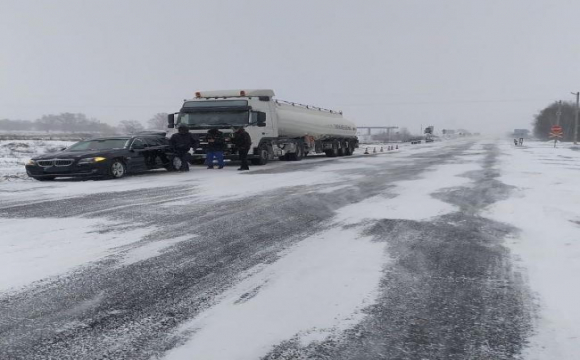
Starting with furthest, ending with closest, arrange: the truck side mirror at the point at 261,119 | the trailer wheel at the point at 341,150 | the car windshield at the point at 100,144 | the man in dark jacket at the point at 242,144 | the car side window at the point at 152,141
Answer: the trailer wheel at the point at 341,150
the truck side mirror at the point at 261,119
the man in dark jacket at the point at 242,144
the car side window at the point at 152,141
the car windshield at the point at 100,144

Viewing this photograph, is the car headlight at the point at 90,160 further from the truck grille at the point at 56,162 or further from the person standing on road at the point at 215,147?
the person standing on road at the point at 215,147

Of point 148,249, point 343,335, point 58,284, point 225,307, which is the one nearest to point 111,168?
point 148,249

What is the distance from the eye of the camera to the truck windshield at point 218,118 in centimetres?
1741

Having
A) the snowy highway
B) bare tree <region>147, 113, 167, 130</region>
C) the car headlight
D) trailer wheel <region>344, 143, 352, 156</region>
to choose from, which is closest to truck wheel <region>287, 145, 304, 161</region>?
trailer wheel <region>344, 143, 352, 156</region>

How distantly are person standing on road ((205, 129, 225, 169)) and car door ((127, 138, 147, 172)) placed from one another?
2.51 meters

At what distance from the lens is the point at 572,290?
12.4ft

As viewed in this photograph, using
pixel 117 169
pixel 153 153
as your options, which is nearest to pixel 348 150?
pixel 153 153

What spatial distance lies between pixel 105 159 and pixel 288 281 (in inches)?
402

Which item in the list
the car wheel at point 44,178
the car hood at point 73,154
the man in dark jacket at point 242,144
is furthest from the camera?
the man in dark jacket at point 242,144

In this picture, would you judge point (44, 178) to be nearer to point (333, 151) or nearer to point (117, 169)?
point (117, 169)

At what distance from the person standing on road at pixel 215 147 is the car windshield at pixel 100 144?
314cm

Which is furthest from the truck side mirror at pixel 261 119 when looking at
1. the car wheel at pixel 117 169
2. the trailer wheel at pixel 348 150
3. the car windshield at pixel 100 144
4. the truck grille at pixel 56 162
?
the trailer wheel at pixel 348 150

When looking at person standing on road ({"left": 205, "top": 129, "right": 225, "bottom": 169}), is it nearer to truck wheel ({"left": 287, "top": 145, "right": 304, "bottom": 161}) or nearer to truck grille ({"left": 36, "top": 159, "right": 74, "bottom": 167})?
truck grille ({"left": 36, "top": 159, "right": 74, "bottom": 167})

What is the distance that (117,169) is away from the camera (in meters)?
13.2
